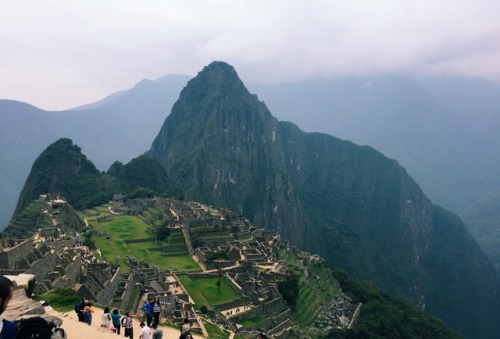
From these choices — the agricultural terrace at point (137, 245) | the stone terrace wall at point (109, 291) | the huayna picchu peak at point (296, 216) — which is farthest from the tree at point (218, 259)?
the huayna picchu peak at point (296, 216)

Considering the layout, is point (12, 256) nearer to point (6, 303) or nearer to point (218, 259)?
point (218, 259)

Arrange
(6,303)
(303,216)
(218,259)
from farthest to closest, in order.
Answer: (303,216), (218,259), (6,303)

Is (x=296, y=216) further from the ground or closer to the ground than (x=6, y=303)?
closer to the ground

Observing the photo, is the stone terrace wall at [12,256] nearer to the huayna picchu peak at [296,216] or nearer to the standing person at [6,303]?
the standing person at [6,303]

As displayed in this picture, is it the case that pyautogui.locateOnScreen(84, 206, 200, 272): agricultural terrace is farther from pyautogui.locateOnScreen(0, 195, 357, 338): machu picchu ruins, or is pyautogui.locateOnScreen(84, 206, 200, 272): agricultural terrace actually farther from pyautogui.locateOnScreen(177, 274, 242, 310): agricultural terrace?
pyautogui.locateOnScreen(177, 274, 242, 310): agricultural terrace

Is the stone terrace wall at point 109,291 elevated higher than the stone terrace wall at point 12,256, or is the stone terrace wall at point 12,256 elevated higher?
the stone terrace wall at point 12,256

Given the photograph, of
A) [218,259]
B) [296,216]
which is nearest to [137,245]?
[218,259]

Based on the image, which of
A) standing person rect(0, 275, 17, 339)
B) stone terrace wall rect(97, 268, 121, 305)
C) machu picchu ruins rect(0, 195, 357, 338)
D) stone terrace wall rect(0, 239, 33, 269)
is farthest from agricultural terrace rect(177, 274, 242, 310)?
standing person rect(0, 275, 17, 339)
